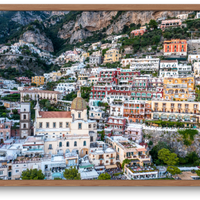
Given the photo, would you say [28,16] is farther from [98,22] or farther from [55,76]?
[55,76]

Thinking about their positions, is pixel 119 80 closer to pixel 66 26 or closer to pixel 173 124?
pixel 173 124

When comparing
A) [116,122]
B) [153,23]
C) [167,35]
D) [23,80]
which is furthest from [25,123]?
[153,23]

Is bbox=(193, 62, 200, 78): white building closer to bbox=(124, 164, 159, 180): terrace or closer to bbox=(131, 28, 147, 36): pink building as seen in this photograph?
bbox=(131, 28, 147, 36): pink building

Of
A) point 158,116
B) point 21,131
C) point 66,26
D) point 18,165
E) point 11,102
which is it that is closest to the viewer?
point 18,165

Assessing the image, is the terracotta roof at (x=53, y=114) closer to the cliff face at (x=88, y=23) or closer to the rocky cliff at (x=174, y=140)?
the rocky cliff at (x=174, y=140)

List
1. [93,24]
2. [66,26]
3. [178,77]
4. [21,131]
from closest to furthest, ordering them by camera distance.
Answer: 1. [21,131]
2. [178,77]
3. [93,24]
4. [66,26]

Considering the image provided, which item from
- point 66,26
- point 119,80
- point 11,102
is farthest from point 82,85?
point 66,26

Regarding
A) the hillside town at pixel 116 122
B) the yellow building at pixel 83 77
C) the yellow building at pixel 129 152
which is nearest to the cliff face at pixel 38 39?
the hillside town at pixel 116 122

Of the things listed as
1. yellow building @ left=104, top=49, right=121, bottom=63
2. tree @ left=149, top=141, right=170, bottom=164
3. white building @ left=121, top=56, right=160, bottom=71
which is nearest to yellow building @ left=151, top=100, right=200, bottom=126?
tree @ left=149, top=141, right=170, bottom=164
